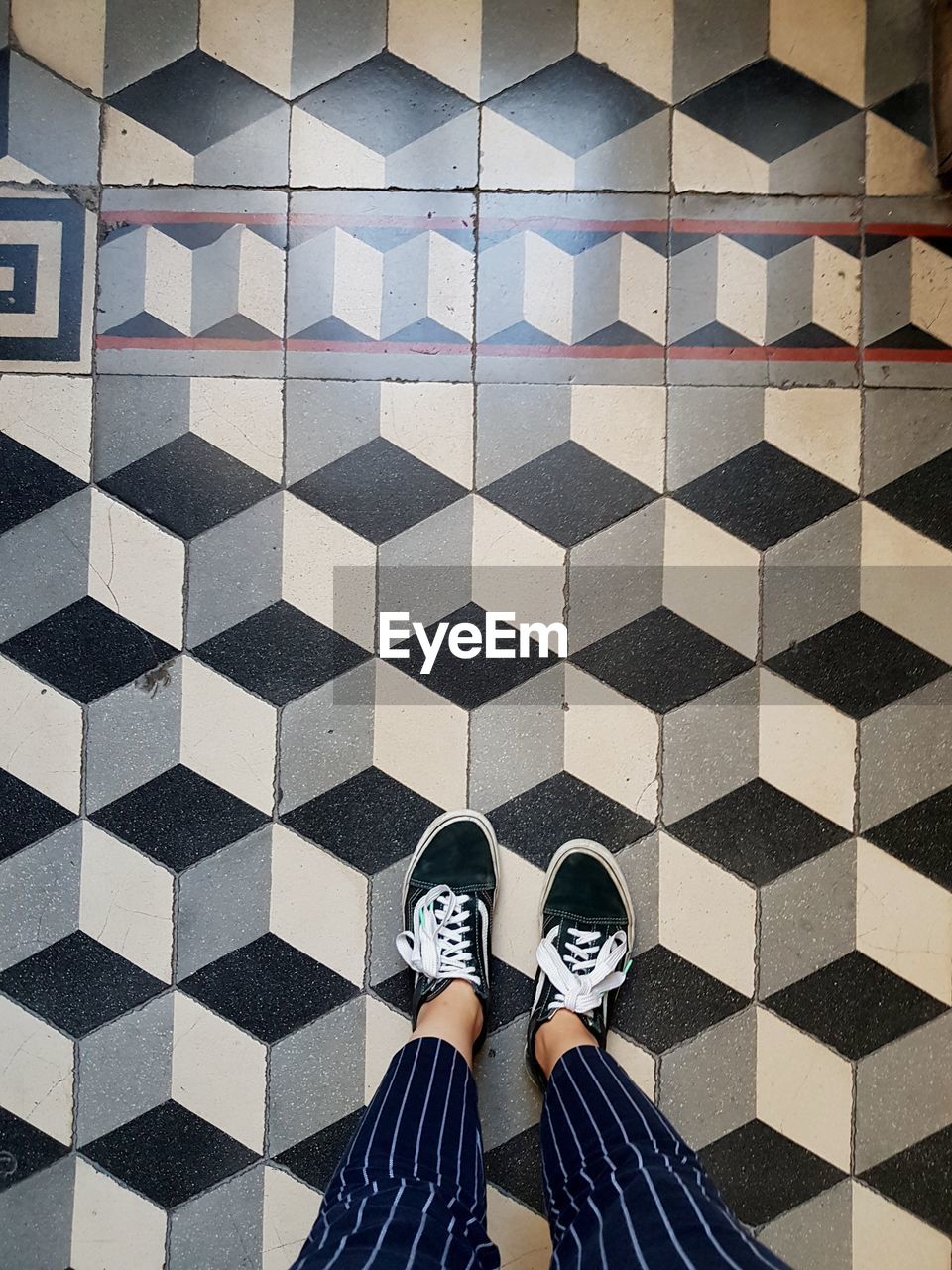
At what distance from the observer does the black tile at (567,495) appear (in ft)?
4.54

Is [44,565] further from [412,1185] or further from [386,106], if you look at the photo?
[412,1185]

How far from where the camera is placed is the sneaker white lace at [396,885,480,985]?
4.24 ft

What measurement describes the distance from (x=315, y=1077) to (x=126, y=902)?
42 centimetres

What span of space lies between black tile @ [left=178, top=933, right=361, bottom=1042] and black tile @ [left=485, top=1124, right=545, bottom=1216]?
0.34 meters

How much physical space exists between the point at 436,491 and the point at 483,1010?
0.85m

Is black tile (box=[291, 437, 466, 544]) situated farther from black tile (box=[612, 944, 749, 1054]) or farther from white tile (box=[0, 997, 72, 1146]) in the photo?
white tile (box=[0, 997, 72, 1146])

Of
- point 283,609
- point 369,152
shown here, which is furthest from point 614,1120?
point 369,152

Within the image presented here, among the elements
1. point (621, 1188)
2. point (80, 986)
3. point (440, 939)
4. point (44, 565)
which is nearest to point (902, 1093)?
point (621, 1188)

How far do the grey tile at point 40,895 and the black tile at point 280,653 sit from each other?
14.6 inches

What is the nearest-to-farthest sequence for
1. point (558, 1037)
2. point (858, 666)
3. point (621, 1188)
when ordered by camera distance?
1. point (621, 1188)
2. point (558, 1037)
3. point (858, 666)

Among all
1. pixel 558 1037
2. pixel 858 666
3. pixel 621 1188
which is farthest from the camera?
pixel 858 666

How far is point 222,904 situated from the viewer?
53.2 inches

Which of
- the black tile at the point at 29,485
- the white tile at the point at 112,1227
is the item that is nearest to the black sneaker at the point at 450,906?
the white tile at the point at 112,1227

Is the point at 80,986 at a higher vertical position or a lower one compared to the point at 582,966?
lower
